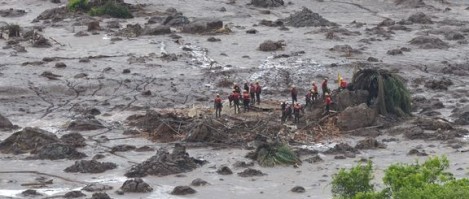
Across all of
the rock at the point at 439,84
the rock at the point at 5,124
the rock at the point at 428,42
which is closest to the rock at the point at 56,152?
the rock at the point at 5,124

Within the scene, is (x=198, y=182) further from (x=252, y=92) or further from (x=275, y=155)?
(x=252, y=92)

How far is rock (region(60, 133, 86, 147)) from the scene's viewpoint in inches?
1321

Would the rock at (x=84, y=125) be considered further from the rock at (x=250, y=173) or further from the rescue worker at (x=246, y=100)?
the rock at (x=250, y=173)

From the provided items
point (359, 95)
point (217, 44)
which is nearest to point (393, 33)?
point (217, 44)

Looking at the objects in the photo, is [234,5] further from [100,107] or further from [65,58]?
[100,107]

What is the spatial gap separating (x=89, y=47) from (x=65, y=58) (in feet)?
9.85

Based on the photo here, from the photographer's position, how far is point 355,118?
3525 cm

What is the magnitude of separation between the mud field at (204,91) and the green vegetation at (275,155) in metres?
0.32

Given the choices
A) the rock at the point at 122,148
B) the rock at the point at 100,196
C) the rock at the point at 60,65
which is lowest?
the rock at the point at 60,65

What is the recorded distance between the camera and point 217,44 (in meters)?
51.0

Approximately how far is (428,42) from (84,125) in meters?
20.6

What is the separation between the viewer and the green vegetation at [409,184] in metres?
18.4

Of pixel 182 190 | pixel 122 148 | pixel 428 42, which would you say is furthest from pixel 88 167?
pixel 428 42

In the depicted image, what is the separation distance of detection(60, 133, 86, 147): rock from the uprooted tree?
942 centimetres
